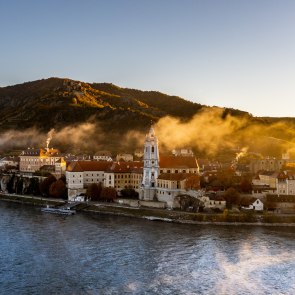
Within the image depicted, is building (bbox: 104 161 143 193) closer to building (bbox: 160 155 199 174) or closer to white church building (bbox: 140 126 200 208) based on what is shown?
building (bbox: 160 155 199 174)

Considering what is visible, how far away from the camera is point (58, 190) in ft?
166

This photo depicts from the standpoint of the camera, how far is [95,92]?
138250mm

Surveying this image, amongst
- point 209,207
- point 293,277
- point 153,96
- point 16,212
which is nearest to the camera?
point 293,277

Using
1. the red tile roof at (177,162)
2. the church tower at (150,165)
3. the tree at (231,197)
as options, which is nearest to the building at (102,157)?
the red tile roof at (177,162)

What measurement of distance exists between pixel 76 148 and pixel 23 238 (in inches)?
2228

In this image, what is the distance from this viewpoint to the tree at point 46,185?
172 feet

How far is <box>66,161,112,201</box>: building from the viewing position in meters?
50.1

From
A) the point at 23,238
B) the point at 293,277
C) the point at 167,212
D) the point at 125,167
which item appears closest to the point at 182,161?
the point at 125,167

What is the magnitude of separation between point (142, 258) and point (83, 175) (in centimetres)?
2478

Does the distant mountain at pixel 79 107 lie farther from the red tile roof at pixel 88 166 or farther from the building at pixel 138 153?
the red tile roof at pixel 88 166

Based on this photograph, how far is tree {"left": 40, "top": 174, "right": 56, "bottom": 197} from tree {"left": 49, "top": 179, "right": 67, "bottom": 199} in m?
1.42

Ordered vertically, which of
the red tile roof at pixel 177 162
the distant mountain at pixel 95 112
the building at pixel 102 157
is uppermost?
the distant mountain at pixel 95 112

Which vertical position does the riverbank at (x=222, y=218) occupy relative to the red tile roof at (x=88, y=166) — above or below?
below

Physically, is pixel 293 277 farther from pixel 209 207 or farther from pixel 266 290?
pixel 209 207
